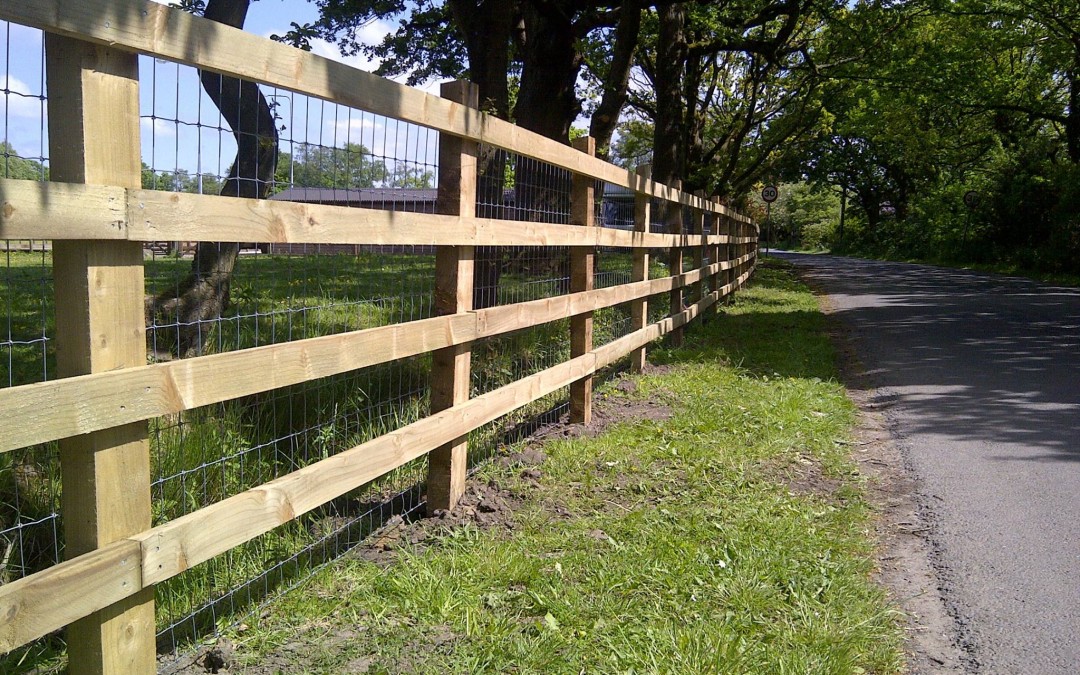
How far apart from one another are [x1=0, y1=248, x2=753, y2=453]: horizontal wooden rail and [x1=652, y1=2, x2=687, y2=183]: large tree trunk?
12.4 metres

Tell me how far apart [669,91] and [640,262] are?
9510 millimetres

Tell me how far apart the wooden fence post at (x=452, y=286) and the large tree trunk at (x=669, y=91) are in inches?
462

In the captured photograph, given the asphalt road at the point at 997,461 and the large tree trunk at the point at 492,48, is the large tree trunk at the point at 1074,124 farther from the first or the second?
the large tree trunk at the point at 492,48

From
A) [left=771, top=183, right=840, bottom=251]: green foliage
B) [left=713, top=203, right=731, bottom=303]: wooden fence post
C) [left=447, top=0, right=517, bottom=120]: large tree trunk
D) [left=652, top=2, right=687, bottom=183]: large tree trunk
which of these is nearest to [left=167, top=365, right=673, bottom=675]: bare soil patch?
[left=447, top=0, right=517, bottom=120]: large tree trunk

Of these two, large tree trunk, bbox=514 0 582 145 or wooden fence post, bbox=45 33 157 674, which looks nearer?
wooden fence post, bbox=45 33 157 674

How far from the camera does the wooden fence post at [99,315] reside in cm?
228

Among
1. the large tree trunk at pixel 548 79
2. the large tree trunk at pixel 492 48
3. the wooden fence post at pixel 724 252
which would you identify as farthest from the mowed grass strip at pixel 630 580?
the wooden fence post at pixel 724 252

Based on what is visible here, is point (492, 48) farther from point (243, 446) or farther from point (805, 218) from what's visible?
point (805, 218)

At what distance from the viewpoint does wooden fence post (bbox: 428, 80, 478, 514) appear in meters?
4.27

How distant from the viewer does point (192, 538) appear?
105 inches

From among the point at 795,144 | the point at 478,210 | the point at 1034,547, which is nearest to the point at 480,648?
the point at 1034,547

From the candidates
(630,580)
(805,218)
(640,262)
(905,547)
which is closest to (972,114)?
(640,262)

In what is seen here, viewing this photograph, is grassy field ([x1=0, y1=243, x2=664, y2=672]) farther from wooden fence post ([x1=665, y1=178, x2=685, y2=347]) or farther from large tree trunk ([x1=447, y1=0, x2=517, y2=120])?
large tree trunk ([x1=447, y1=0, x2=517, y2=120])

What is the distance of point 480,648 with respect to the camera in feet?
10.2
